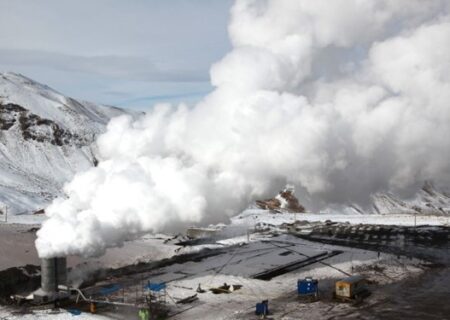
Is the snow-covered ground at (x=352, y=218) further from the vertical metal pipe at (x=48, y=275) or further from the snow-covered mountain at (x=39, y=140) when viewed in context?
the vertical metal pipe at (x=48, y=275)

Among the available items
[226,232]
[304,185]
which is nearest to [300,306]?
[304,185]

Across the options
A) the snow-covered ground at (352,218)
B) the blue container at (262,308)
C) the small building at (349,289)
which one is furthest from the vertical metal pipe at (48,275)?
the snow-covered ground at (352,218)

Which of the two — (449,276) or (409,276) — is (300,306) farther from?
(449,276)

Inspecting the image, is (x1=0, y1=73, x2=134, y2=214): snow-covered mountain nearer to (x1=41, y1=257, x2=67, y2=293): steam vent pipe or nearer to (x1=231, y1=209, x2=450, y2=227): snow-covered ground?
(x1=231, y1=209, x2=450, y2=227): snow-covered ground

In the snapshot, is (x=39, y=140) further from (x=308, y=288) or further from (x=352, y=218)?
(x=308, y=288)

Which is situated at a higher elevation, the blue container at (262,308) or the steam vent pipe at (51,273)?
the steam vent pipe at (51,273)

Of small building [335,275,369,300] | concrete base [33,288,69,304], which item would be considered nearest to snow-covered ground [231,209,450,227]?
small building [335,275,369,300]
